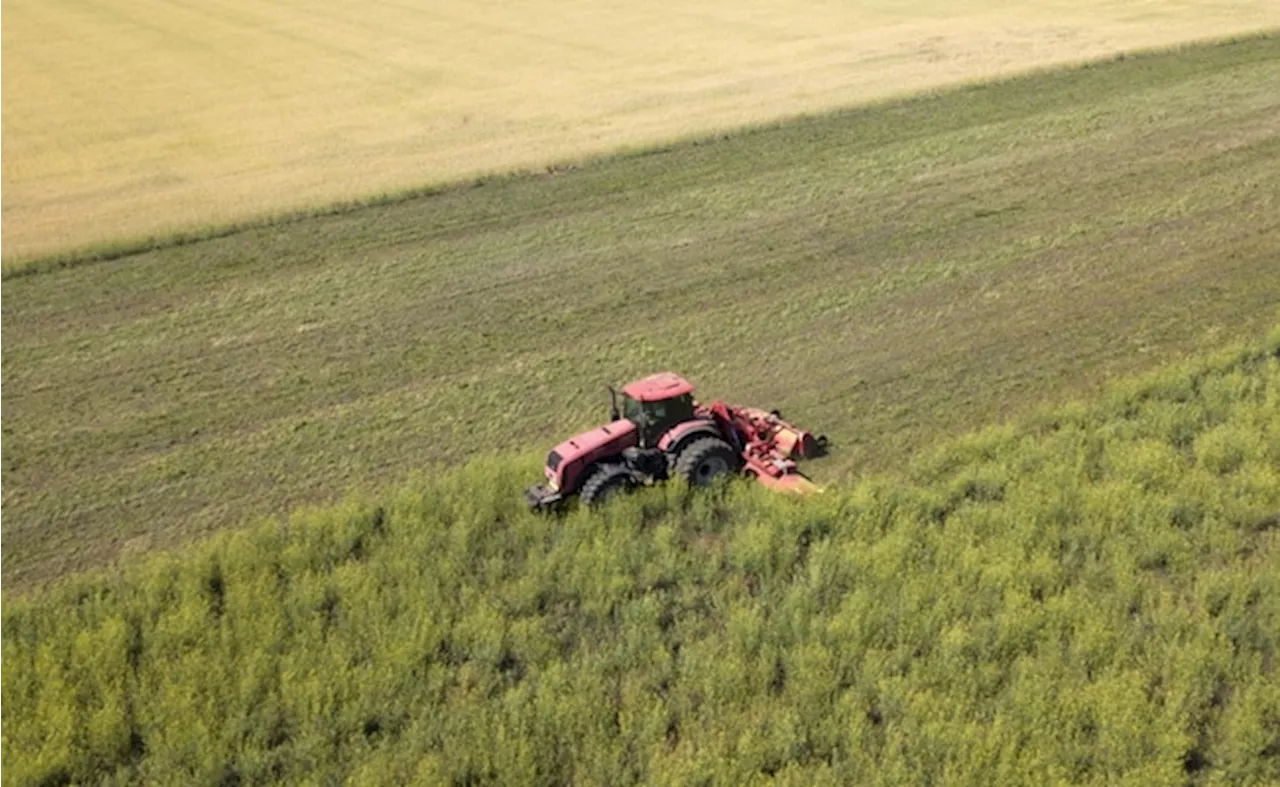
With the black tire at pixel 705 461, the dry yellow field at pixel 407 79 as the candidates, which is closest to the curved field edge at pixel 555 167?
the dry yellow field at pixel 407 79

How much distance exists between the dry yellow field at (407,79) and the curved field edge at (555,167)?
0.56 metres

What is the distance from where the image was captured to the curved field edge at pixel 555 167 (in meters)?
23.7

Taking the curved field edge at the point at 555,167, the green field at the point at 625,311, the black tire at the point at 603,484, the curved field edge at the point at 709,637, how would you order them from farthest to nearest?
the curved field edge at the point at 555,167 < the green field at the point at 625,311 < the black tire at the point at 603,484 < the curved field edge at the point at 709,637

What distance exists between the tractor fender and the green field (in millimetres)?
1835

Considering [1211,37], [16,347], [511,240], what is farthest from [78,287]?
[1211,37]

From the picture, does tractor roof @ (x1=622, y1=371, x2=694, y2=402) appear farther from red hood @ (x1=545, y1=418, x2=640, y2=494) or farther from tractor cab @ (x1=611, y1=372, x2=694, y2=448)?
red hood @ (x1=545, y1=418, x2=640, y2=494)

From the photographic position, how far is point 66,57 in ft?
A: 137

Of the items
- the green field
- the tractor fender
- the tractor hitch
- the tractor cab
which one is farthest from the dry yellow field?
the tractor fender

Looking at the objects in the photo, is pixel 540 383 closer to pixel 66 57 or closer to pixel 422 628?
pixel 422 628

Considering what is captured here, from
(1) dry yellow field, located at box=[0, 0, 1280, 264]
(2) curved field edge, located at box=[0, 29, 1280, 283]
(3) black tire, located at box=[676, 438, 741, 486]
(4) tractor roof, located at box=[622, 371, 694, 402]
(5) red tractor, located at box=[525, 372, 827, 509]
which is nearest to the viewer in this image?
(5) red tractor, located at box=[525, 372, 827, 509]

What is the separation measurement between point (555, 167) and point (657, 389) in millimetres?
14456

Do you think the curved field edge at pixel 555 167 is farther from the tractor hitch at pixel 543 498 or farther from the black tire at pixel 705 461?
the black tire at pixel 705 461

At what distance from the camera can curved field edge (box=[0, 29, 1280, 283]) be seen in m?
23.7

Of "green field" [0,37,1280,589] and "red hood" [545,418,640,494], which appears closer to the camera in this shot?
"red hood" [545,418,640,494]
